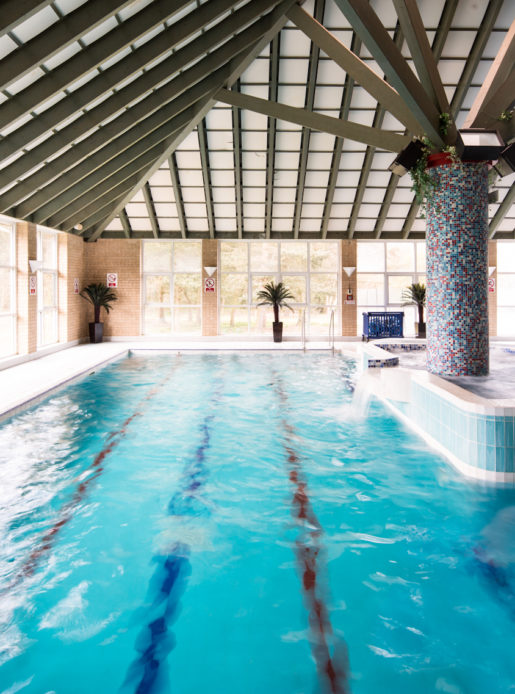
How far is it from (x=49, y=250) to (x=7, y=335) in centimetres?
321

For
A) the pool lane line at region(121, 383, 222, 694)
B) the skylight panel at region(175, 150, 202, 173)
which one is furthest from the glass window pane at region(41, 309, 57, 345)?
the pool lane line at region(121, 383, 222, 694)

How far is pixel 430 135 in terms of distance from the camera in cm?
602

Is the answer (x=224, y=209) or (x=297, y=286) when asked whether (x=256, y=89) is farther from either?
(x=297, y=286)

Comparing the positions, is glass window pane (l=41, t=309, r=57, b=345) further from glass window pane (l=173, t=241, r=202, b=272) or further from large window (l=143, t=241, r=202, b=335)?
glass window pane (l=173, t=241, r=202, b=272)

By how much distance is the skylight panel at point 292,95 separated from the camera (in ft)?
37.3

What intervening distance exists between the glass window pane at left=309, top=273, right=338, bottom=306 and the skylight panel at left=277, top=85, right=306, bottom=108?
5.70 meters

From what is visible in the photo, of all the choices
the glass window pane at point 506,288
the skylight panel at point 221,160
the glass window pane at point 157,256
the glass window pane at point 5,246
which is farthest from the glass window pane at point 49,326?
the glass window pane at point 506,288

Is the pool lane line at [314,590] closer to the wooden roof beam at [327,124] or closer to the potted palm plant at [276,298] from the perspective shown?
the wooden roof beam at [327,124]

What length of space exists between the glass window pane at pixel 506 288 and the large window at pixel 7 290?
13.9 meters

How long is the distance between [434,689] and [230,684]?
0.77 meters

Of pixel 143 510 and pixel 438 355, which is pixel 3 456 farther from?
pixel 438 355

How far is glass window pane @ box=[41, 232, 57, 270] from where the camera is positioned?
1298 cm

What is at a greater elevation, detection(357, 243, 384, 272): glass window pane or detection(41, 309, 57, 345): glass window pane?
detection(357, 243, 384, 272): glass window pane

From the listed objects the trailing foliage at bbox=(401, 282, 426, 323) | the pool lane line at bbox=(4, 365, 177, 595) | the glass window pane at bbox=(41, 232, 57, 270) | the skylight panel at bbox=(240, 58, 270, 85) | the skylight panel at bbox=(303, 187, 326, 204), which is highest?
the skylight panel at bbox=(240, 58, 270, 85)
